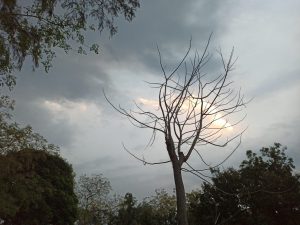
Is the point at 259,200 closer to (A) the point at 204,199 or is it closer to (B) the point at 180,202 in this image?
(A) the point at 204,199

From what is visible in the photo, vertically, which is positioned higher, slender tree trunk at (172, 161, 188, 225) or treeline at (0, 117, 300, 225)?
treeline at (0, 117, 300, 225)

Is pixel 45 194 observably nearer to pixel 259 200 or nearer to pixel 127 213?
pixel 127 213

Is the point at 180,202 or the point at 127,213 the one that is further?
the point at 127,213

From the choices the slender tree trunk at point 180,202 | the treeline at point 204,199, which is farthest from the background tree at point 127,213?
the slender tree trunk at point 180,202

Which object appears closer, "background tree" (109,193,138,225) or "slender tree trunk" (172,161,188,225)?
"slender tree trunk" (172,161,188,225)

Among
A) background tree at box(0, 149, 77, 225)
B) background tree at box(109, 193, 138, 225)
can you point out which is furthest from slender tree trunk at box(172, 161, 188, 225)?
background tree at box(109, 193, 138, 225)

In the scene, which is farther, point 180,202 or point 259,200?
point 259,200

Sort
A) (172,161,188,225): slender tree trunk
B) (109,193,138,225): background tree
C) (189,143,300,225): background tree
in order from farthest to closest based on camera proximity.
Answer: (109,193,138,225): background tree
(189,143,300,225): background tree
(172,161,188,225): slender tree trunk

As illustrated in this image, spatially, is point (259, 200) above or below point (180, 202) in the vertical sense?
above

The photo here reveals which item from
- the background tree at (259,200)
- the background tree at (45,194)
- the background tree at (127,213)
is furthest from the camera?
the background tree at (127,213)

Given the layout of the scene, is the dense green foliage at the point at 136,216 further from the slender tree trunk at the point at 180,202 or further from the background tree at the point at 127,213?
the slender tree trunk at the point at 180,202

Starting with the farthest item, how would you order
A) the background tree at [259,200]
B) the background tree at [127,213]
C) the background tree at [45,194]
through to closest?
the background tree at [127,213] → the background tree at [259,200] → the background tree at [45,194]

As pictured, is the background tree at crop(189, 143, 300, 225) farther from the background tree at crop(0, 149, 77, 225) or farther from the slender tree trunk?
the slender tree trunk

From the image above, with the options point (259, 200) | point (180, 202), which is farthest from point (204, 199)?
point (180, 202)
